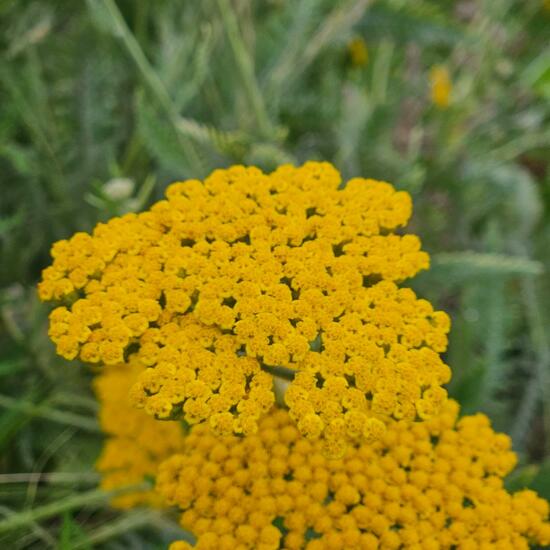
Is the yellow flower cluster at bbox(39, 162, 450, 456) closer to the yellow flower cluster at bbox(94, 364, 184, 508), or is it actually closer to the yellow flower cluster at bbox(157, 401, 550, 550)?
the yellow flower cluster at bbox(157, 401, 550, 550)

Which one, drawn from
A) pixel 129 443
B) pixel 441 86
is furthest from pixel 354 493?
pixel 441 86

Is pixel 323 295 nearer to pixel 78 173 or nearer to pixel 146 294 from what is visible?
pixel 146 294

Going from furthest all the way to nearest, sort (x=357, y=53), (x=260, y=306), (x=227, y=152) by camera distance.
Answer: (x=357, y=53) → (x=227, y=152) → (x=260, y=306)

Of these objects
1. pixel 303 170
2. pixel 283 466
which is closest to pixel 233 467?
pixel 283 466

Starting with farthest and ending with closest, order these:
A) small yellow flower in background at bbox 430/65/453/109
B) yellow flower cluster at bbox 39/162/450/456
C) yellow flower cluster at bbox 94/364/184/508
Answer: small yellow flower in background at bbox 430/65/453/109, yellow flower cluster at bbox 94/364/184/508, yellow flower cluster at bbox 39/162/450/456

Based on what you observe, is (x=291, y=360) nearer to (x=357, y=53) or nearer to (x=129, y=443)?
(x=129, y=443)

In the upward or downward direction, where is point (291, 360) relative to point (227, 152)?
downward

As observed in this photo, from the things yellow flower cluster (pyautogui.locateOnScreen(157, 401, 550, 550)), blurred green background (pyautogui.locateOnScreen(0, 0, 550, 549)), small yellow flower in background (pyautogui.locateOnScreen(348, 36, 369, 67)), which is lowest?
yellow flower cluster (pyautogui.locateOnScreen(157, 401, 550, 550))

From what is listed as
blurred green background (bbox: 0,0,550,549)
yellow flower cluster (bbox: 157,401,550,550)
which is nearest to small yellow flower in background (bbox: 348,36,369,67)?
blurred green background (bbox: 0,0,550,549)
